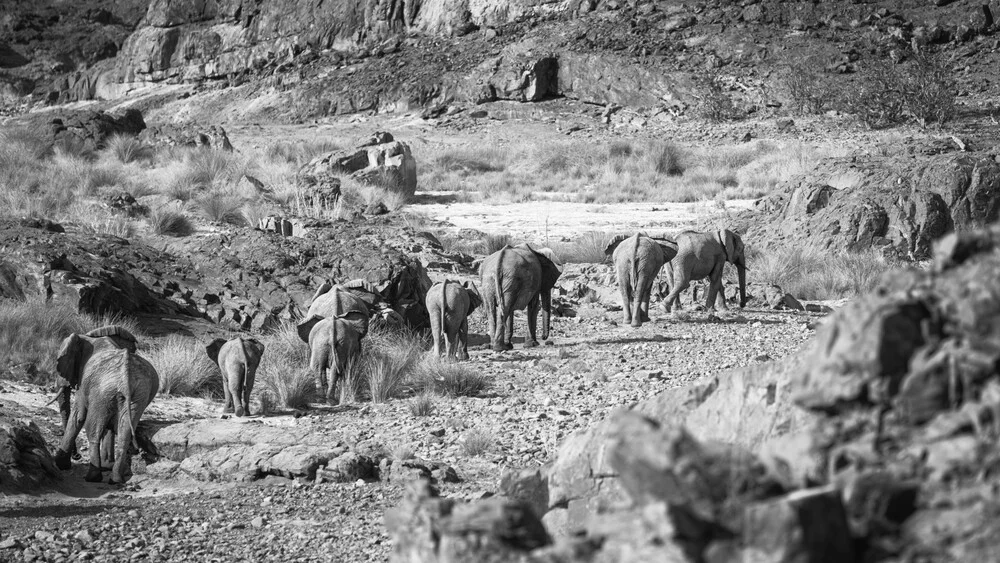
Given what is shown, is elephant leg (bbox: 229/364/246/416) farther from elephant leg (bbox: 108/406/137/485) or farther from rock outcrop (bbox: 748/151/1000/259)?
rock outcrop (bbox: 748/151/1000/259)

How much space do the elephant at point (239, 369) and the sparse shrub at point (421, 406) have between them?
1494 mm

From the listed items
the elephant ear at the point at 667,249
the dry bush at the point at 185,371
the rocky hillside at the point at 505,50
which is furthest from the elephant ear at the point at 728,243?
the rocky hillside at the point at 505,50

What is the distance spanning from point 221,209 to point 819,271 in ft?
36.4

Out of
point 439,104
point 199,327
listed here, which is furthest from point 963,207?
point 439,104

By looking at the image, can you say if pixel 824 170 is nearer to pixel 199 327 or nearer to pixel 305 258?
pixel 305 258

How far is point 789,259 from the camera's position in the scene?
20312 mm

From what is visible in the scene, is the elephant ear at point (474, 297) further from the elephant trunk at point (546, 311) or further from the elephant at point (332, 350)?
A: the elephant at point (332, 350)

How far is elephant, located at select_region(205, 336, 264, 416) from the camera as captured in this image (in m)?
11.3

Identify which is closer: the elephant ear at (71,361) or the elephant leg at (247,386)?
the elephant ear at (71,361)

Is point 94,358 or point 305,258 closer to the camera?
point 94,358

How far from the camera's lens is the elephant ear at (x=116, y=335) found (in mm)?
10656

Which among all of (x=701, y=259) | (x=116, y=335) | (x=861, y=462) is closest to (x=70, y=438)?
(x=116, y=335)

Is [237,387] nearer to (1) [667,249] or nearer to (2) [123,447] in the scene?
(2) [123,447]

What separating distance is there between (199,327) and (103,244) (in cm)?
270
